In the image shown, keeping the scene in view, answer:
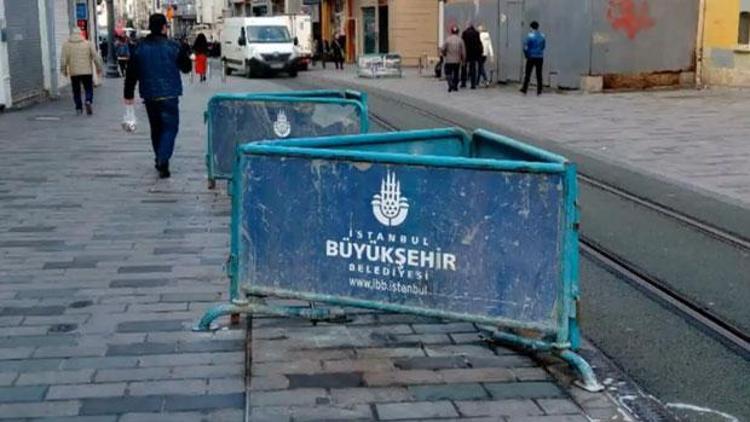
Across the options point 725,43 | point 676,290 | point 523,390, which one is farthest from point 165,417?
point 725,43

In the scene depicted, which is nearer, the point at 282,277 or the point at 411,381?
the point at 411,381

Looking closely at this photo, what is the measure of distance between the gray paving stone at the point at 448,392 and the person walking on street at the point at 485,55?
2382cm

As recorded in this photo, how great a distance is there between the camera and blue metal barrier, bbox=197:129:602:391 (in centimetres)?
502

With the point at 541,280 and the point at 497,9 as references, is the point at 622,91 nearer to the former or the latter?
the point at 497,9

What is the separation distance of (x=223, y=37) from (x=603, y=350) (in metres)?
40.9

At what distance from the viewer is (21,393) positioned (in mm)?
4883

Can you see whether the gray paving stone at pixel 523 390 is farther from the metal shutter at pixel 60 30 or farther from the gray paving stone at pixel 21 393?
the metal shutter at pixel 60 30

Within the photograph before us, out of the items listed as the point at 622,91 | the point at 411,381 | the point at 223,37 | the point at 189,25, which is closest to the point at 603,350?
the point at 411,381

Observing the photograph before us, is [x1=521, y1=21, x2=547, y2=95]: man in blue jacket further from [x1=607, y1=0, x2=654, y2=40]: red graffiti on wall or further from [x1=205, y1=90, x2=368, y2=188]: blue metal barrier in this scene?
[x1=205, y1=90, x2=368, y2=188]: blue metal barrier

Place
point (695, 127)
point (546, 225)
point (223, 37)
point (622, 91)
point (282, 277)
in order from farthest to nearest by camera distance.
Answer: point (223, 37)
point (622, 91)
point (695, 127)
point (282, 277)
point (546, 225)

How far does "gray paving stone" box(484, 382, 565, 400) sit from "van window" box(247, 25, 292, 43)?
35.7 m

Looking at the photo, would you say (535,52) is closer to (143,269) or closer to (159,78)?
(159,78)

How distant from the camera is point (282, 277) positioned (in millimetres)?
5539

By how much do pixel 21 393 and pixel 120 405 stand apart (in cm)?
55
